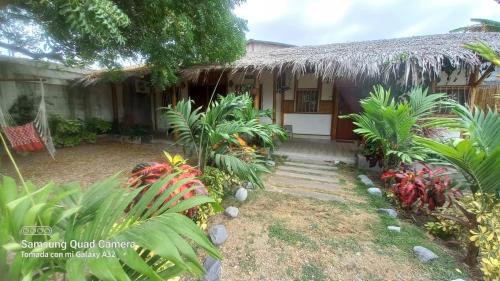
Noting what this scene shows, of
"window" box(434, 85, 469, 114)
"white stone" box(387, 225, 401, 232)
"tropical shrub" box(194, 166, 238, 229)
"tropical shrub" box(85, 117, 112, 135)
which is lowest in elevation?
"white stone" box(387, 225, 401, 232)

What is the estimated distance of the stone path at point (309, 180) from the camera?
10.4 ft

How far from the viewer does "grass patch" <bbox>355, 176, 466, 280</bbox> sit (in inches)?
68.4

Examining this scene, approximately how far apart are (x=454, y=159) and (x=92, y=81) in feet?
26.6

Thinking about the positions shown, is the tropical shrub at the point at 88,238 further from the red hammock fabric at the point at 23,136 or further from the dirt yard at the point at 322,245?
the red hammock fabric at the point at 23,136

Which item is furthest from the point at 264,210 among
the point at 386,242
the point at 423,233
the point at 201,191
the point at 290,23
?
the point at 290,23

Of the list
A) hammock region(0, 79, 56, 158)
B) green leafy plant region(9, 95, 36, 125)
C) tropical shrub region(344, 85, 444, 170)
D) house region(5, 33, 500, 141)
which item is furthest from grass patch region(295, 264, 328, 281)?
green leafy plant region(9, 95, 36, 125)

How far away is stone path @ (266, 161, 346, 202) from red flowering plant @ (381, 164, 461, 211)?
0.71m

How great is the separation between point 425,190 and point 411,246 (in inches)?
26.7

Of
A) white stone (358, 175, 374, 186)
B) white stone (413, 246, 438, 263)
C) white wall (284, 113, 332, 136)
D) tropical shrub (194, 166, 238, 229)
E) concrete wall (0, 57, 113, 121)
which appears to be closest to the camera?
white stone (413, 246, 438, 263)

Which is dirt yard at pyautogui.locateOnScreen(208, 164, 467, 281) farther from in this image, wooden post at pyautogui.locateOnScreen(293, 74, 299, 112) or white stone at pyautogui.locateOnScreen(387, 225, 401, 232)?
wooden post at pyautogui.locateOnScreen(293, 74, 299, 112)

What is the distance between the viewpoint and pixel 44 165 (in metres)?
4.34

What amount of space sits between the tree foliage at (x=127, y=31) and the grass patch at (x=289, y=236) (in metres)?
2.68

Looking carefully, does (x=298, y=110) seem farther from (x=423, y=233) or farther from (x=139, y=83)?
(x=139, y=83)

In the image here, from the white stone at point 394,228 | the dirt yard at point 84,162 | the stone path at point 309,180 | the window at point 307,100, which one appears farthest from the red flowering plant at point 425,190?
the window at point 307,100
